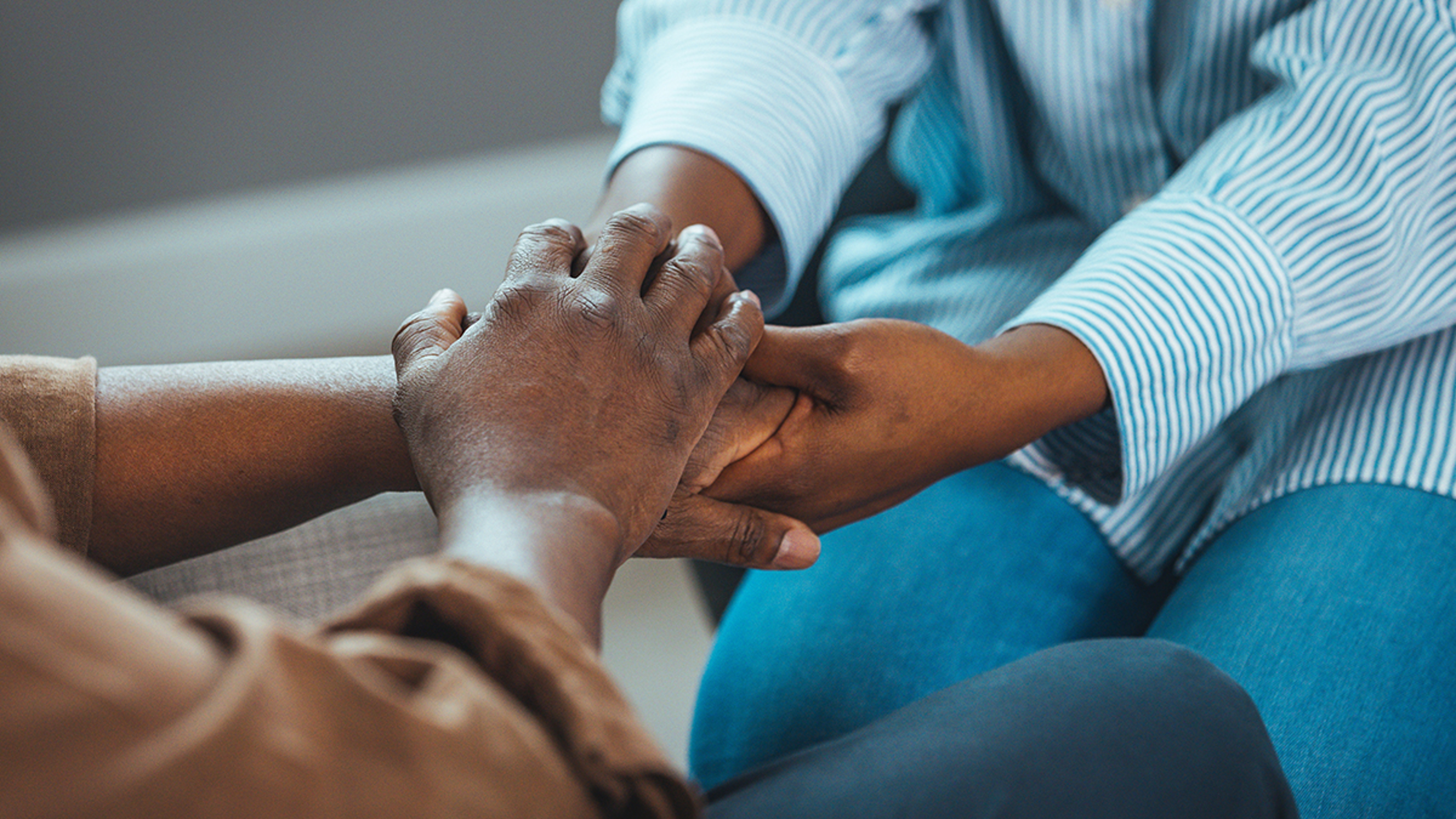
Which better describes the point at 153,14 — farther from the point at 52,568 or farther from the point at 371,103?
the point at 52,568

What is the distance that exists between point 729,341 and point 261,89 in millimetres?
1419

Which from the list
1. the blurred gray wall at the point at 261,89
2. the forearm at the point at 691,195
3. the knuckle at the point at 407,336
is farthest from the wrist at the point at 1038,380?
the blurred gray wall at the point at 261,89

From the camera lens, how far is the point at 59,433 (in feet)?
1.68

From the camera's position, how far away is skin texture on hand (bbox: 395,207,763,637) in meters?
0.38

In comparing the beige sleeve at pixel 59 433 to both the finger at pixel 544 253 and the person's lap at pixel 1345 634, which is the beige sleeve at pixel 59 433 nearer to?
the finger at pixel 544 253

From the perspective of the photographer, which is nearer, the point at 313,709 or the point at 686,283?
the point at 313,709

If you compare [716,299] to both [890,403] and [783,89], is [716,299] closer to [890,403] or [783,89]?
[890,403]

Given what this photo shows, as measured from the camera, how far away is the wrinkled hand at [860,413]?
0.56 meters

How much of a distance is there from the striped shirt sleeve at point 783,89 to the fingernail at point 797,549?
26 cm

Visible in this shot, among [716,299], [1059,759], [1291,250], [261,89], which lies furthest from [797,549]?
[261,89]

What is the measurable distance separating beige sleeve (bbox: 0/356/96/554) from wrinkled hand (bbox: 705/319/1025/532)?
324 millimetres

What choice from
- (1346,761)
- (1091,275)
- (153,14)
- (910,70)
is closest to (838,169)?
(910,70)

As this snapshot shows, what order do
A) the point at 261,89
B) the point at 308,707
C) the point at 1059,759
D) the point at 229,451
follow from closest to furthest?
the point at 308,707 → the point at 1059,759 → the point at 229,451 → the point at 261,89

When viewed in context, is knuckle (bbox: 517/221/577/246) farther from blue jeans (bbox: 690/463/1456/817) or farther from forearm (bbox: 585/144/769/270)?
blue jeans (bbox: 690/463/1456/817)
